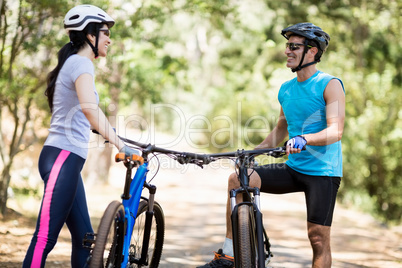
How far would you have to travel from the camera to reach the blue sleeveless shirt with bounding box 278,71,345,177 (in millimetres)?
4262

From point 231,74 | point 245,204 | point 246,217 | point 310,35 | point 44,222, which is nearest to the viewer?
point 44,222

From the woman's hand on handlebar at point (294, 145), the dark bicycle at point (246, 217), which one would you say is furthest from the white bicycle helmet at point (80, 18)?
the woman's hand on handlebar at point (294, 145)

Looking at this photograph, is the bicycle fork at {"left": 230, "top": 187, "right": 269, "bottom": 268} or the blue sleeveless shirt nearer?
the bicycle fork at {"left": 230, "top": 187, "right": 269, "bottom": 268}

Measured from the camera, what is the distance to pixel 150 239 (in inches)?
174

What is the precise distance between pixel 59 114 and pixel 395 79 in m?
14.1

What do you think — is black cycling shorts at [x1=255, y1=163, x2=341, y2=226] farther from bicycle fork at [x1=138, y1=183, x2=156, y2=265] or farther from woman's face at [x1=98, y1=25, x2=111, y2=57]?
woman's face at [x1=98, y1=25, x2=111, y2=57]

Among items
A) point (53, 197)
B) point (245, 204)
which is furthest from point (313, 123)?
point (53, 197)

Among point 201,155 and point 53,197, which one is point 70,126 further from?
point 201,155

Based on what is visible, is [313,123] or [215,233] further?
[215,233]

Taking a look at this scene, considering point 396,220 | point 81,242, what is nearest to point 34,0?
point 81,242

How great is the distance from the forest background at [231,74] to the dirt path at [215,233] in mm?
1404

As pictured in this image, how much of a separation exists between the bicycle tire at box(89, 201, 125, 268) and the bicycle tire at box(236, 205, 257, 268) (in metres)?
0.84

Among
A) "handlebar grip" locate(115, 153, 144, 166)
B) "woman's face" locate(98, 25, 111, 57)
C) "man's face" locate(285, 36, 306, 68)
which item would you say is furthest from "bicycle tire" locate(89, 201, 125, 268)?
"man's face" locate(285, 36, 306, 68)

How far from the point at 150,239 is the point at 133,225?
0.63 metres
